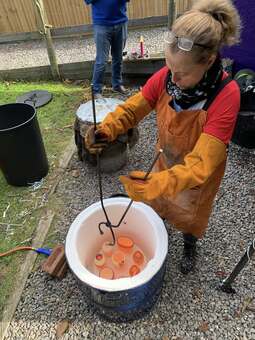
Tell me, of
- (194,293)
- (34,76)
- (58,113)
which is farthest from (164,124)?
(34,76)

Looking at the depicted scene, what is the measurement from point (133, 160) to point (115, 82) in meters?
1.76

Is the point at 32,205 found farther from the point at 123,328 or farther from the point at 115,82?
the point at 115,82

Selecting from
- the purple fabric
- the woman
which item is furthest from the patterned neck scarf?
the purple fabric

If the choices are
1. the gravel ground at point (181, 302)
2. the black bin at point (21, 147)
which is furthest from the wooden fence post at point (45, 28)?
the gravel ground at point (181, 302)

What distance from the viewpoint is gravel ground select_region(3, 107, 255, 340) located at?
6.97 ft

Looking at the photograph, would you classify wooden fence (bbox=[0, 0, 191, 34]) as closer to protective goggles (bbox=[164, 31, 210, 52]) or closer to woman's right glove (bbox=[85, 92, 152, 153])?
woman's right glove (bbox=[85, 92, 152, 153])

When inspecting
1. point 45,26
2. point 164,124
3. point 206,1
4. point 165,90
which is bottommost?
point 45,26

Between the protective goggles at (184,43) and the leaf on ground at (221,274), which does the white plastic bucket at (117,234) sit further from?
the protective goggles at (184,43)

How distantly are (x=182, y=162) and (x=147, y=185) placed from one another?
0.57 m

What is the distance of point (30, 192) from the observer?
325 centimetres

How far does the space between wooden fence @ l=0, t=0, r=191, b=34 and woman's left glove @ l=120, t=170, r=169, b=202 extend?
212 inches

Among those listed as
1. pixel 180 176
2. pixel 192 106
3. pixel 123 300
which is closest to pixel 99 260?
pixel 123 300

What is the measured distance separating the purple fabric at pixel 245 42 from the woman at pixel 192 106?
7.72 feet

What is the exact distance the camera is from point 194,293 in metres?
2.31
